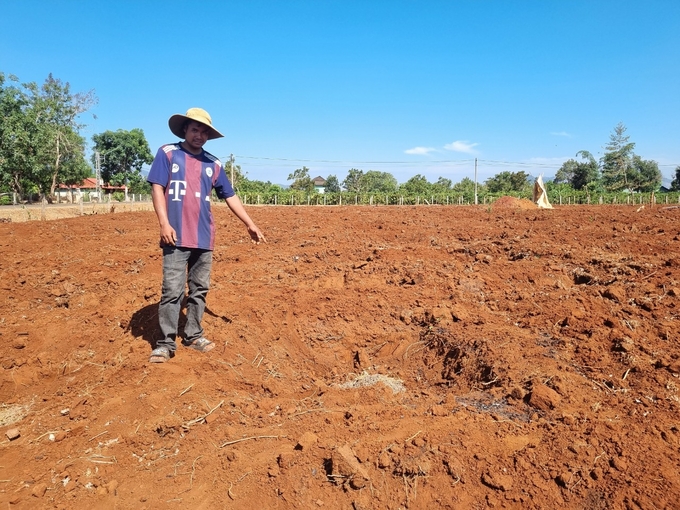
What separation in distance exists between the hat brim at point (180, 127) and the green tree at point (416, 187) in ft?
166

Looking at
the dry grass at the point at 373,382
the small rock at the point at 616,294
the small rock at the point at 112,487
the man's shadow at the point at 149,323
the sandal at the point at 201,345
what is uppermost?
the small rock at the point at 616,294

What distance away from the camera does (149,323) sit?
13.2ft

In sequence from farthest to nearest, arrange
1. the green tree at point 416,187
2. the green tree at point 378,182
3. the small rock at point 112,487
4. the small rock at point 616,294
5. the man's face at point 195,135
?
the green tree at point 378,182 → the green tree at point 416,187 → the small rock at point 616,294 → the man's face at point 195,135 → the small rock at point 112,487

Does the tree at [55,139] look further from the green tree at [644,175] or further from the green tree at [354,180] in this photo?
the green tree at [644,175]

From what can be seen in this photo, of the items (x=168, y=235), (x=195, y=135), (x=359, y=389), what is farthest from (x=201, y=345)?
(x=195, y=135)

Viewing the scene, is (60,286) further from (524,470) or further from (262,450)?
(524,470)

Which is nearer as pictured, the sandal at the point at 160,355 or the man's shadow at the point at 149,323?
the sandal at the point at 160,355

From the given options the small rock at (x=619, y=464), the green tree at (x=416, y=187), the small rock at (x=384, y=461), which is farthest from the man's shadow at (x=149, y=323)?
the green tree at (x=416, y=187)

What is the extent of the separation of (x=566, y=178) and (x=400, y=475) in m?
78.5

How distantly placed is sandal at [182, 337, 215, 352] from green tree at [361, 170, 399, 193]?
2147 inches

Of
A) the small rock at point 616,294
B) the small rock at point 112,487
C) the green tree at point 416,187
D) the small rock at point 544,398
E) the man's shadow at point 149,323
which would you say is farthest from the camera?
the green tree at point 416,187

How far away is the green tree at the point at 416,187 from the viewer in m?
54.3

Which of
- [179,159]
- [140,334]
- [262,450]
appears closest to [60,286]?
[140,334]

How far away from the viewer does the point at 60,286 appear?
5.32m
